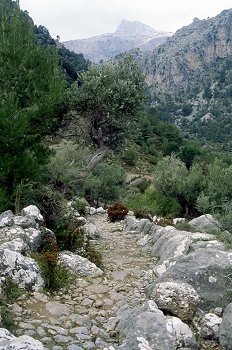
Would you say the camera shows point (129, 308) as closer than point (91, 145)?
Yes

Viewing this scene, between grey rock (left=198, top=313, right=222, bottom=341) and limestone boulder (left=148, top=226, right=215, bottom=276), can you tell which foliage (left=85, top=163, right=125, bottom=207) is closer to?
limestone boulder (left=148, top=226, right=215, bottom=276)

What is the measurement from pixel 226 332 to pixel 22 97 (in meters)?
7.39

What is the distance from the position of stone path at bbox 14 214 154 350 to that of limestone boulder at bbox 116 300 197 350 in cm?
24

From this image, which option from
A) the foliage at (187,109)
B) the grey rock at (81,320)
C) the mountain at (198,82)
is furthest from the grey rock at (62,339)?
the foliage at (187,109)

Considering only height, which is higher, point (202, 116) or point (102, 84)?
point (102, 84)

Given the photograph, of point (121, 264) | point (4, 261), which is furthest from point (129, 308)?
point (121, 264)

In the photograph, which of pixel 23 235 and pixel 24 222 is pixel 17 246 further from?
pixel 24 222

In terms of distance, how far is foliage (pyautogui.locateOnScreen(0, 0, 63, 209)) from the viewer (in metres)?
7.61

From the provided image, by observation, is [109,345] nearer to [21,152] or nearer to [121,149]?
[21,152]

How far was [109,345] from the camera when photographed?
3.70m

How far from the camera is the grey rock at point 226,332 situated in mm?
3588

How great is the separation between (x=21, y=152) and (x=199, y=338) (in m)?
6.02

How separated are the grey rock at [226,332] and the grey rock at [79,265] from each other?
10.2 ft

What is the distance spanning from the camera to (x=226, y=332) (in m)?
3.64
